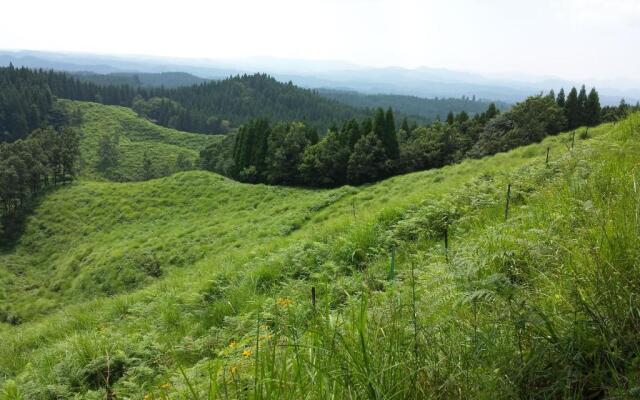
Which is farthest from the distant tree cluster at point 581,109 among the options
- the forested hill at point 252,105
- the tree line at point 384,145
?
the forested hill at point 252,105

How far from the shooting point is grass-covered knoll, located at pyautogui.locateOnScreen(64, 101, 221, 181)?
90819mm

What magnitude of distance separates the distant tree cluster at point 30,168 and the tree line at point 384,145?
31020mm

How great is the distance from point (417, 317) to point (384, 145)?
164 feet

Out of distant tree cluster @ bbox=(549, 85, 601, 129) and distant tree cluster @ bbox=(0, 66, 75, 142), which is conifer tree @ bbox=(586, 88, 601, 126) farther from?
distant tree cluster @ bbox=(0, 66, 75, 142)

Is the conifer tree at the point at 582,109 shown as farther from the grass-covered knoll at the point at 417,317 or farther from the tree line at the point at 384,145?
the grass-covered knoll at the point at 417,317

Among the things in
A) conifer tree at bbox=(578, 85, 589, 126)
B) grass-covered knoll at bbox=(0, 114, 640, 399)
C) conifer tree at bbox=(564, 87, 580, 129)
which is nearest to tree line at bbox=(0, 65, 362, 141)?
conifer tree at bbox=(564, 87, 580, 129)

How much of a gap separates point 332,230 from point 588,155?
5.92 metres

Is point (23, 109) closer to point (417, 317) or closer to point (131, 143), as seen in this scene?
point (131, 143)

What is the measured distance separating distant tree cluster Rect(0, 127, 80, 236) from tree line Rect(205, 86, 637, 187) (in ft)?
102

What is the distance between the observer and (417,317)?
291 centimetres

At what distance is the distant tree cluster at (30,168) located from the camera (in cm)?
5669

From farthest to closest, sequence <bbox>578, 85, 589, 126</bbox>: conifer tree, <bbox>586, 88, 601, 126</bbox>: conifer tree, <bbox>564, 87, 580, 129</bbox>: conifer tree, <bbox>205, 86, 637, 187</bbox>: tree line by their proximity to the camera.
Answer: <bbox>578, 85, 589, 126</bbox>: conifer tree
<bbox>564, 87, 580, 129</bbox>: conifer tree
<bbox>586, 88, 601, 126</bbox>: conifer tree
<bbox>205, 86, 637, 187</bbox>: tree line

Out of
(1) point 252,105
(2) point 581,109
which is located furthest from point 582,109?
(1) point 252,105

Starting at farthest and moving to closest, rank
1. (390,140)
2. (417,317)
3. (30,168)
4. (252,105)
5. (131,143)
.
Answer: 1. (252,105)
2. (131,143)
3. (30,168)
4. (390,140)
5. (417,317)
